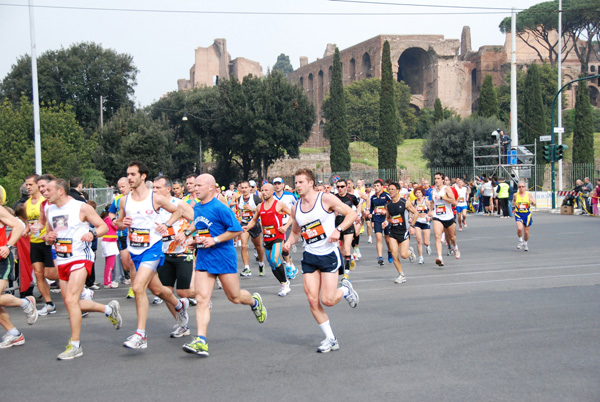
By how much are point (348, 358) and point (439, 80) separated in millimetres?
85903

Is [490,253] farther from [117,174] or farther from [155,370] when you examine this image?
[117,174]

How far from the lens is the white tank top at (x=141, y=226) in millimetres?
6734

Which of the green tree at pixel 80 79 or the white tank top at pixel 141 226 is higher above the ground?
the green tree at pixel 80 79

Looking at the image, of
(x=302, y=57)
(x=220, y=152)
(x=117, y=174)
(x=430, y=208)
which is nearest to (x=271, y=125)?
(x=220, y=152)

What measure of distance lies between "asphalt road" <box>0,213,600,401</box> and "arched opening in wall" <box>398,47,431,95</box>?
83.8m

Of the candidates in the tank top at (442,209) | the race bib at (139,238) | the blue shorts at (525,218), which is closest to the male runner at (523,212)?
the blue shorts at (525,218)

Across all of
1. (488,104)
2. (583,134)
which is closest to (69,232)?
(583,134)

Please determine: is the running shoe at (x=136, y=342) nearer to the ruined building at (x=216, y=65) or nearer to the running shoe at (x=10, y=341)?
the running shoe at (x=10, y=341)

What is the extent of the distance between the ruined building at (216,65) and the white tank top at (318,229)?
104 metres

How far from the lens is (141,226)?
22.4ft

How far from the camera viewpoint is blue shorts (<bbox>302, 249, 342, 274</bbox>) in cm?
657

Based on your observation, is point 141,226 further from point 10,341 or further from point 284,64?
point 284,64

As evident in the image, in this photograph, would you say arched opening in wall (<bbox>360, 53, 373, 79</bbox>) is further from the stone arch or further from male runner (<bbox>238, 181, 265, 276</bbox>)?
male runner (<bbox>238, 181, 265, 276</bbox>)

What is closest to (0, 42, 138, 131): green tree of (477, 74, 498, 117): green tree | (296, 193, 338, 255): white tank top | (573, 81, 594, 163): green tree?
(477, 74, 498, 117): green tree
